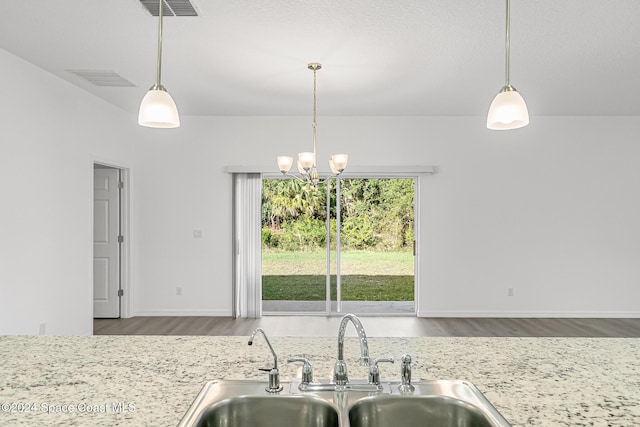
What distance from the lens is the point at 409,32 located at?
3.11 meters

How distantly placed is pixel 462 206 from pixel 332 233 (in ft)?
5.73

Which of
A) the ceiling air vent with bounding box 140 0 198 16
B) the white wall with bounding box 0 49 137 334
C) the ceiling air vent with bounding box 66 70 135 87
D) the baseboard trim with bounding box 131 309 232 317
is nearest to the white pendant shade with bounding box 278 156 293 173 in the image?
the ceiling air vent with bounding box 140 0 198 16

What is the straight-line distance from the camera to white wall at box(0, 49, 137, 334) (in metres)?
3.54

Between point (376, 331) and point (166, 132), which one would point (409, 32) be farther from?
point (166, 132)

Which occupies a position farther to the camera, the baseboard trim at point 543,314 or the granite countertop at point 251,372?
the baseboard trim at point 543,314

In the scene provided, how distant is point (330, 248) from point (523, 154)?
9.24 ft

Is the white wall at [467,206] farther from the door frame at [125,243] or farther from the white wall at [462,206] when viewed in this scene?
the door frame at [125,243]

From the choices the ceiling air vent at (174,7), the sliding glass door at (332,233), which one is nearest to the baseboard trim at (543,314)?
the sliding glass door at (332,233)

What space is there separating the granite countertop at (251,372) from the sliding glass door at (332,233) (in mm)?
4163

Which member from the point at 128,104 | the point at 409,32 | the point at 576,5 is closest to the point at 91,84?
the point at 128,104

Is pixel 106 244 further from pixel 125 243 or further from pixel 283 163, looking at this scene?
pixel 283 163

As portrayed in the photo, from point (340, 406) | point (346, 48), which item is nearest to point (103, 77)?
point (346, 48)

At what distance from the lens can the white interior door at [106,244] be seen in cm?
557

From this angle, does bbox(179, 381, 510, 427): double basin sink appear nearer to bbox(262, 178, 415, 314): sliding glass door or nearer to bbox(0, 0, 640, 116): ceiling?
bbox(0, 0, 640, 116): ceiling
